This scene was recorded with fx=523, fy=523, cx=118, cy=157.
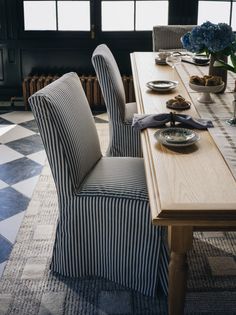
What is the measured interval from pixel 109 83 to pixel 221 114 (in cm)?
74

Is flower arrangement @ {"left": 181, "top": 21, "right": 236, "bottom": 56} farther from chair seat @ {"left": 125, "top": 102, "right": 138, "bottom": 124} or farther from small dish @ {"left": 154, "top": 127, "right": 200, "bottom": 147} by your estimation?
chair seat @ {"left": 125, "top": 102, "right": 138, "bottom": 124}

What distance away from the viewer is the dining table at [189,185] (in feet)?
5.08

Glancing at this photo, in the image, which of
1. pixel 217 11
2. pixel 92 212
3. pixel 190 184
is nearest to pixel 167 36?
pixel 217 11

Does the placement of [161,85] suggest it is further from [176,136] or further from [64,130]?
[64,130]

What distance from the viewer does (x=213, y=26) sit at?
2.37 m

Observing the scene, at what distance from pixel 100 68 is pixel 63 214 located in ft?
3.26


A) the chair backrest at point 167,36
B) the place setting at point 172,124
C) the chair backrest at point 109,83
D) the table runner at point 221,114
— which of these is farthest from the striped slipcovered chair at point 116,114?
the chair backrest at point 167,36

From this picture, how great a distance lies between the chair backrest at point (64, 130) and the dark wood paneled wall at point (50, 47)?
2551 mm

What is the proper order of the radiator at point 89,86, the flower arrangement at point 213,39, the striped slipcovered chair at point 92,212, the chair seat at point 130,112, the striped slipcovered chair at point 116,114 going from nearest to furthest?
the striped slipcovered chair at point 92,212, the flower arrangement at point 213,39, the striped slipcovered chair at point 116,114, the chair seat at point 130,112, the radiator at point 89,86

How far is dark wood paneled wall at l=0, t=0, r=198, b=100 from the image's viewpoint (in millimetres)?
4789

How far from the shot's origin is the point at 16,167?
11.8 feet

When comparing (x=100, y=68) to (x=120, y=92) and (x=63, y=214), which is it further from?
(x=63, y=214)

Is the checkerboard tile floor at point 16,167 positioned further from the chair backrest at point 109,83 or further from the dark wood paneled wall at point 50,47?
the chair backrest at point 109,83

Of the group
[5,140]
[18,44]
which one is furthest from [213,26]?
[18,44]
